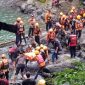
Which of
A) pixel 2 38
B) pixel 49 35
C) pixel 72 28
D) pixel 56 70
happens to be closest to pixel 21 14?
pixel 2 38

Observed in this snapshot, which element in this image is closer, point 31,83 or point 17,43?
point 31,83

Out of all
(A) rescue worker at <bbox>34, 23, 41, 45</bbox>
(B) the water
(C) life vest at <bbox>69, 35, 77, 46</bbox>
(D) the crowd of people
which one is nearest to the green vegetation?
(D) the crowd of people

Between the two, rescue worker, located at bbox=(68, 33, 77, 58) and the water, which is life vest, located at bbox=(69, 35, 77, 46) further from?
the water

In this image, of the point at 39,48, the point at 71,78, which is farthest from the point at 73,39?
the point at 71,78

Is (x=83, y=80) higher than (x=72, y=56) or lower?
higher

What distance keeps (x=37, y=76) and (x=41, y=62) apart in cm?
91

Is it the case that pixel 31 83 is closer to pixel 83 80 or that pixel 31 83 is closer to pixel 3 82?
pixel 3 82

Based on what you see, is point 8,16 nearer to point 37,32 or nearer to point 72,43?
point 37,32

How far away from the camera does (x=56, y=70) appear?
2105 cm

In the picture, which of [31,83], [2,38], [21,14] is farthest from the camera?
[21,14]

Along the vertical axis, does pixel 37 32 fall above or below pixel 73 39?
below

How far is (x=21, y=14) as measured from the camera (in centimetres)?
4109

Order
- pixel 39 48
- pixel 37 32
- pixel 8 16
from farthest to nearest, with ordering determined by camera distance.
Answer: pixel 8 16
pixel 37 32
pixel 39 48

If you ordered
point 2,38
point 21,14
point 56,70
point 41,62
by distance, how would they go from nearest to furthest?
point 41,62
point 56,70
point 2,38
point 21,14
